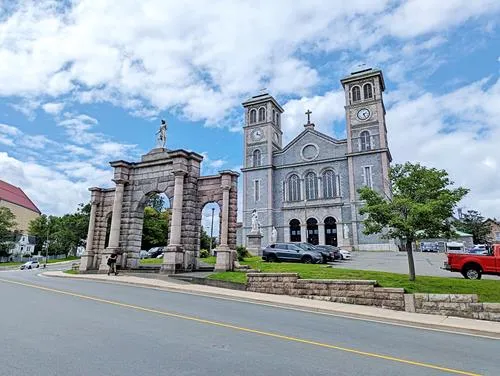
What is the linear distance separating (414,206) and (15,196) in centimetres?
9831

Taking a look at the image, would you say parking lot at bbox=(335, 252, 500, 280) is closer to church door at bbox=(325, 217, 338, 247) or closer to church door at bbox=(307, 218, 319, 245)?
church door at bbox=(325, 217, 338, 247)

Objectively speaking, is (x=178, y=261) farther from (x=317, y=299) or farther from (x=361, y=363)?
(x=361, y=363)

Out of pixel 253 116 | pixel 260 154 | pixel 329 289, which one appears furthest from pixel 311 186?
pixel 329 289

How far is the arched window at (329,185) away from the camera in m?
52.3

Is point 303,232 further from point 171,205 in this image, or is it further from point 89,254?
point 89,254

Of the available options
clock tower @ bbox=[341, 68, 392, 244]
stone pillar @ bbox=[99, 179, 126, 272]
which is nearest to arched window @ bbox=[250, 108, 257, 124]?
clock tower @ bbox=[341, 68, 392, 244]

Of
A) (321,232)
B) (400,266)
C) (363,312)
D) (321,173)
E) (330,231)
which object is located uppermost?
(321,173)

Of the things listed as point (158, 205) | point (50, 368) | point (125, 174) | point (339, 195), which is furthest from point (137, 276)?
point (158, 205)

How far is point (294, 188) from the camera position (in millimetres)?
55312

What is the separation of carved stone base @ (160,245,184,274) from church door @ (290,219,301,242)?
114 ft

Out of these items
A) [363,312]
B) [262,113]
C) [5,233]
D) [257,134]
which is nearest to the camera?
[363,312]

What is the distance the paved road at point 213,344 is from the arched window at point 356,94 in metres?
49.4

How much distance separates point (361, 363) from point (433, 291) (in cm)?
803

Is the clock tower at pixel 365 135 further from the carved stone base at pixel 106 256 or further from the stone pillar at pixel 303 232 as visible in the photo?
the carved stone base at pixel 106 256
